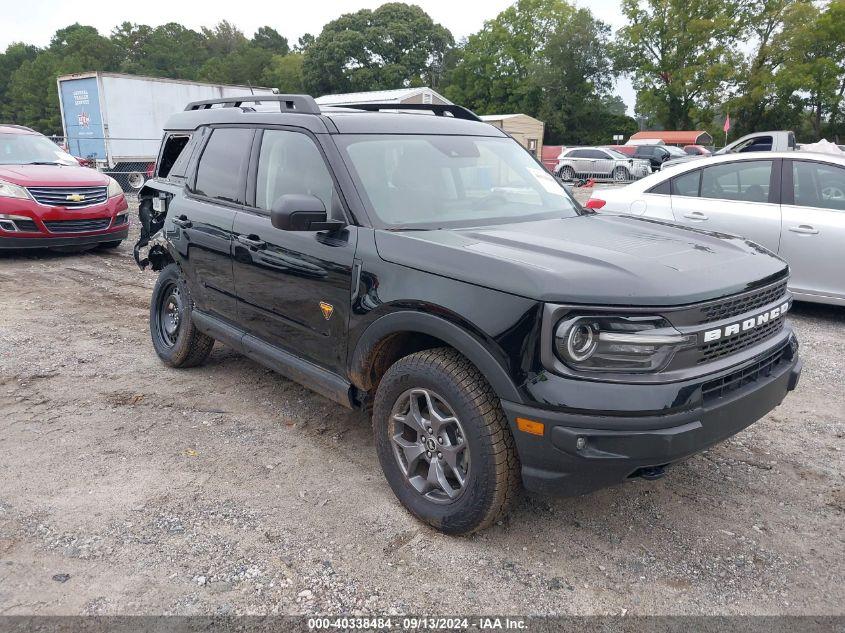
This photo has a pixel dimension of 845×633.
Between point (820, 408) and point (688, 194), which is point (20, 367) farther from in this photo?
point (688, 194)

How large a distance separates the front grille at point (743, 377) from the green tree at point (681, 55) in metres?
51.1

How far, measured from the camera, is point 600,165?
89.0ft

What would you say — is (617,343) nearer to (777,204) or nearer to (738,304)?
(738,304)

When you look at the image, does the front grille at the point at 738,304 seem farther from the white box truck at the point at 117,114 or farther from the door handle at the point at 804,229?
the white box truck at the point at 117,114

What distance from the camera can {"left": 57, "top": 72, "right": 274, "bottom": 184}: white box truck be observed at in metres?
19.6

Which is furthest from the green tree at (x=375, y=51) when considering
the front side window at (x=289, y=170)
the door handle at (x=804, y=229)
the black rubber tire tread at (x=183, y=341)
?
the front side window at (x=289, y=170)

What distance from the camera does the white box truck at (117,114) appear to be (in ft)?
64.3

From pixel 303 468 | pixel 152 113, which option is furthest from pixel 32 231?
pixel 152 113

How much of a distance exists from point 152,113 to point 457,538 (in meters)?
21.3

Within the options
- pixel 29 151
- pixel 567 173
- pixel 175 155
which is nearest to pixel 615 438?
pixel 175 155

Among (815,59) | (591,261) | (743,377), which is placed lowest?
(743,377)

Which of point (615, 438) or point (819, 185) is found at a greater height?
point (819, 185)

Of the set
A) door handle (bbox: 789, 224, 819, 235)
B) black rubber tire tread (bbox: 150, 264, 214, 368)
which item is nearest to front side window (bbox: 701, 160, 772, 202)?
door handle (bbox: 789, 224, 819, 235)

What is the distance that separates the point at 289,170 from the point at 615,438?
241 centimetres
